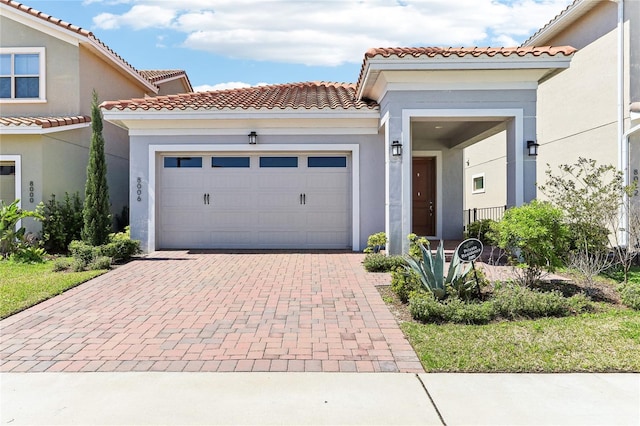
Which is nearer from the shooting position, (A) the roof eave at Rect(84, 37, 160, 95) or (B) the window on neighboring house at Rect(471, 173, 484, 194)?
(A) the roof eave at Rect(84, 37, 160, 95)

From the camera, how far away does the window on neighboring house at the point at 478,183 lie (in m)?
19.1

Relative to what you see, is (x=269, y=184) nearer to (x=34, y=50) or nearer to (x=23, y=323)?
(x=23, y=323)

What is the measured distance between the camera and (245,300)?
21.8 ft

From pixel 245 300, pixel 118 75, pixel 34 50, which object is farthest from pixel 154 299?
pixel 118 75

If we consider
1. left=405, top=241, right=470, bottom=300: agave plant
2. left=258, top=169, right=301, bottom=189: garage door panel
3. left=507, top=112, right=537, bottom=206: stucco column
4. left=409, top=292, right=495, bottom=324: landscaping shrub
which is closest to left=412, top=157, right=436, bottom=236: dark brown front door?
left=258, top=169, right=301, bottom=189: garage door panel

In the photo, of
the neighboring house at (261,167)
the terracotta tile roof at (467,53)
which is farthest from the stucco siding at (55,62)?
the terracotta tile roof at (467,53)

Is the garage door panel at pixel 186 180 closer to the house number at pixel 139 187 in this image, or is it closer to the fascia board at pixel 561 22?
the house number at pixel 139 187

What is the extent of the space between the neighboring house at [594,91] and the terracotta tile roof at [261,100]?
16.8ft

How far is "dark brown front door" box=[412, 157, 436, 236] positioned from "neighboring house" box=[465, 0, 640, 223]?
323 cm

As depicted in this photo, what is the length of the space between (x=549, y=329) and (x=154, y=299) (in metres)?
5.38

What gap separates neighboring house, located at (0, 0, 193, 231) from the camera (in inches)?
485

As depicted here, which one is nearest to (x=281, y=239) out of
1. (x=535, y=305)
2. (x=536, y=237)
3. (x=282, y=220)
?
(x=282, y=220)

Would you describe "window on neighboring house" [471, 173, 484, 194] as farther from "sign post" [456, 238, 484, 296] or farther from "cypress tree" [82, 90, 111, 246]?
"cypress tree" [82, 90, 111, 246]
